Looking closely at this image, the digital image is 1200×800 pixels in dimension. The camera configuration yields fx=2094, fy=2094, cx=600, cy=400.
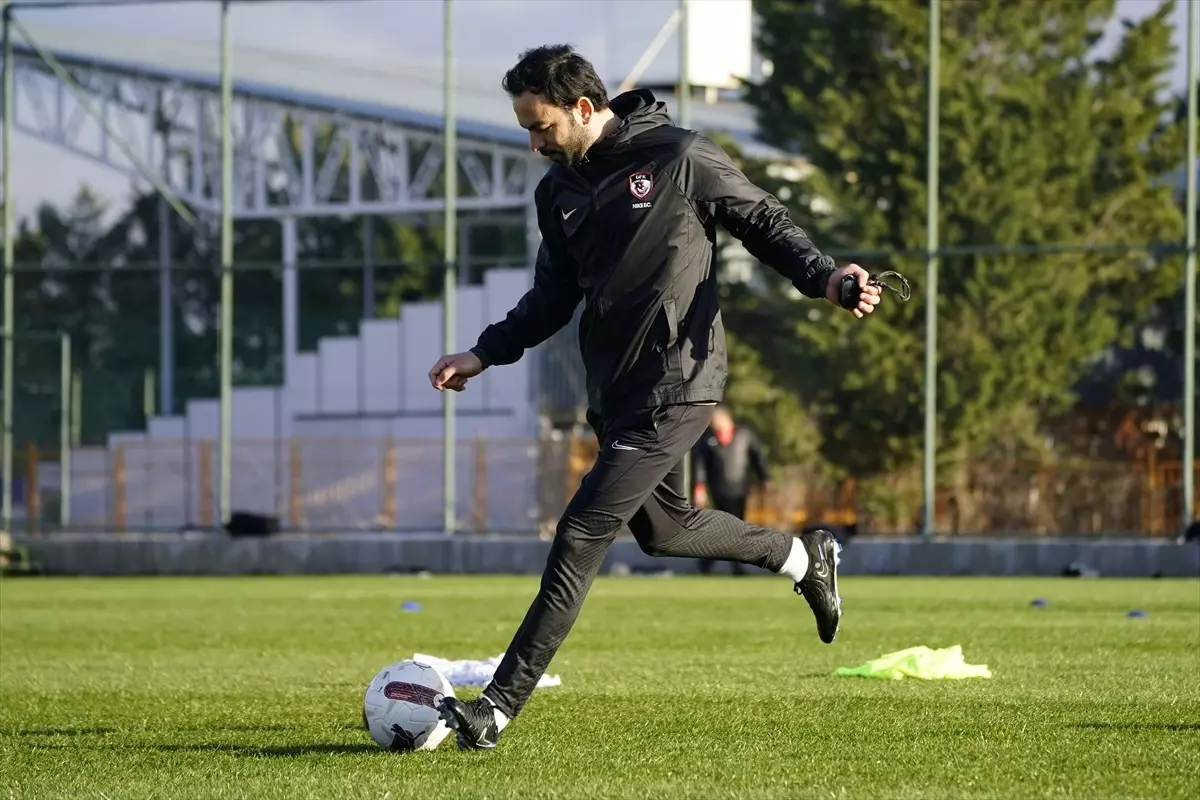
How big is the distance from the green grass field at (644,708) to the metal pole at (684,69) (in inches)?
377

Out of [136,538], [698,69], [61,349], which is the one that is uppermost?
[698,69]

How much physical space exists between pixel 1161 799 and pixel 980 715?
1887mm

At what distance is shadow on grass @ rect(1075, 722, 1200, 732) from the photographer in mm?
6535

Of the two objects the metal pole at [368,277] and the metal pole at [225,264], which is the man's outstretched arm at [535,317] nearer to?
the metal pole at [225,264]

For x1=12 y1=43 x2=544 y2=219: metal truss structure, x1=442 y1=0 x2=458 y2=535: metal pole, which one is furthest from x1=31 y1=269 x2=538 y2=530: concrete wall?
x1=12 y1=43 x2=544 y2=219: metal truss structure

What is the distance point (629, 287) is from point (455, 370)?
0.70 metres

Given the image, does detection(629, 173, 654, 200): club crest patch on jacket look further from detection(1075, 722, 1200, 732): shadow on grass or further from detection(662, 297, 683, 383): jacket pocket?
detection(1075, 722, 1200, 732): shadow on grass

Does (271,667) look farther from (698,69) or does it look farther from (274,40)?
(274,40)

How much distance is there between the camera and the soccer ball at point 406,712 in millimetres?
6277

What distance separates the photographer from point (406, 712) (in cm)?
628

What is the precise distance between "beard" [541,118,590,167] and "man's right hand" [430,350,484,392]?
734mm

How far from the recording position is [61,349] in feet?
89.9

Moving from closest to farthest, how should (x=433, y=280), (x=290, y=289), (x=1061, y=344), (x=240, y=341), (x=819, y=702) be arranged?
(x=819, y=702), (x=1061, y=344), (x=290, y=289), (x=433, y=280), (x=240, y=341)

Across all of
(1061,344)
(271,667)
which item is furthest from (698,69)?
(271,667)
